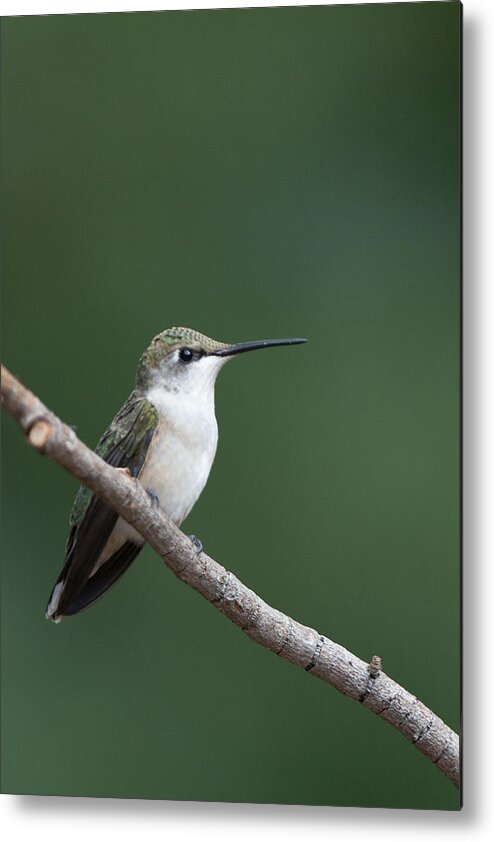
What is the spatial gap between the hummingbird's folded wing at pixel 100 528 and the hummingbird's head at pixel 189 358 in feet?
0.27

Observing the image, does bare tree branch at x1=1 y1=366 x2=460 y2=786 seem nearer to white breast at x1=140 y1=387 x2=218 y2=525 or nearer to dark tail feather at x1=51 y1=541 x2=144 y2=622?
white breast at x1=140 y1=387 x2=218 y2=525

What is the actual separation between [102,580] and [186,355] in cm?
62

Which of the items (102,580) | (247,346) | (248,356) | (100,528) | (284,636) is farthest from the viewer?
(248,356)

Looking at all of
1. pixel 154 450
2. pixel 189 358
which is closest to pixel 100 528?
pixel 154 450

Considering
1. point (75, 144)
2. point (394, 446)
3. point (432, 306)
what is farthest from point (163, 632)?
point (75, 144)

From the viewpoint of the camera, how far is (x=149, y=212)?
2.97m

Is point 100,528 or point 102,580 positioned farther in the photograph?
point 102,580

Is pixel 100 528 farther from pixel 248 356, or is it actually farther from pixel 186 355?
pixel 248 356

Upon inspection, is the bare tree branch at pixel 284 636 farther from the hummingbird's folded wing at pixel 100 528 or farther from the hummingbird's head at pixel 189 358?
the hummingbird's head at pixel 189 358

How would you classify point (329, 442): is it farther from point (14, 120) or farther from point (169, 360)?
point (14, 120)

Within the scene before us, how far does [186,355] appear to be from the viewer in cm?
281

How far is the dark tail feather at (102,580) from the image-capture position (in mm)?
2867

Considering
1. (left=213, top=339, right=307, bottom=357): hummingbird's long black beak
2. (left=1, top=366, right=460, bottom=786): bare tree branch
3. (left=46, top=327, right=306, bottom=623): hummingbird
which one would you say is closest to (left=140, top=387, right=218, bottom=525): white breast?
(left=46, top=327, right=306, bottom=623): hummingbird

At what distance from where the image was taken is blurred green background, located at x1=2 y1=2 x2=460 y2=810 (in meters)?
2.74
